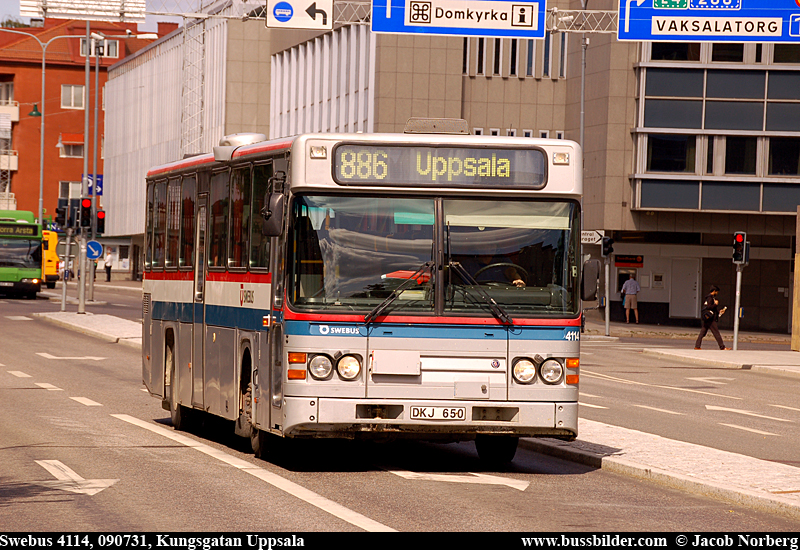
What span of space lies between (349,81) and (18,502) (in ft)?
171

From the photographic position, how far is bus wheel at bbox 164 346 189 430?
48.9 ft

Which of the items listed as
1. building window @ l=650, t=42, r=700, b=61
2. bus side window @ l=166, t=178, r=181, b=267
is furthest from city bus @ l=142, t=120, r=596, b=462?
building window @ l=650, t=42, r=700, b=61

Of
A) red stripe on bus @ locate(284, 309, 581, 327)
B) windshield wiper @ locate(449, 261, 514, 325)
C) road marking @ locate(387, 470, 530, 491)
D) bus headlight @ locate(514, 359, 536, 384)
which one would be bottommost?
road marking @ locate(387, 470, 530, 491)

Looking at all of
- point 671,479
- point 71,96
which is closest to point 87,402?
point 671,479

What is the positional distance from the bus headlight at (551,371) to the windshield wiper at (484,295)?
46 centimetres

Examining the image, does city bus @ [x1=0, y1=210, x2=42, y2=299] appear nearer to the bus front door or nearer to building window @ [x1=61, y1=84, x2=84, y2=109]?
the bus front door

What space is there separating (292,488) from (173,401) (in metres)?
5.17

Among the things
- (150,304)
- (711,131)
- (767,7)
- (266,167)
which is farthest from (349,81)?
(266,167)

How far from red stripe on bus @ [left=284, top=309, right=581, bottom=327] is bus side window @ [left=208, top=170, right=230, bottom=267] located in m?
2.39

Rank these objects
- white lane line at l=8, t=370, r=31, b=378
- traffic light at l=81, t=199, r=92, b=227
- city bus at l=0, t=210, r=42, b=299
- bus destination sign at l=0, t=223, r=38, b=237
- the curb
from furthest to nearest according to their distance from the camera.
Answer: bus destination sign at l=0, t=223, r=38, b=237, city bus at l=0, t=210, r=42, b=299, traffic light at l=81, t=199, r=92, b=227, white lane line at l=8, t=370, r=31, b=378, the curb

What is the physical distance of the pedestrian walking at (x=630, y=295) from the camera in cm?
5225

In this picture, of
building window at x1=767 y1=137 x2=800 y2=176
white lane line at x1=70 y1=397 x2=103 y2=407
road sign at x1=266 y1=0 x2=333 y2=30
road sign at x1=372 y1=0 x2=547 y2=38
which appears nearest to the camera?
white lane line at x1=70 y1=397 x2=103 y2=407

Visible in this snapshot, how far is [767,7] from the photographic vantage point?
79.2ft

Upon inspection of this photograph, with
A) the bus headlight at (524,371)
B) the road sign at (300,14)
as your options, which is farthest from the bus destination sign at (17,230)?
the bus headlight at (524,371)
